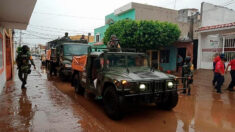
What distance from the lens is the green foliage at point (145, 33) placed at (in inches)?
471

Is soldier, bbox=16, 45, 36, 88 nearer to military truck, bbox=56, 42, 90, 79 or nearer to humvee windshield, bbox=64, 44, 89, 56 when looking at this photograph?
military truck, bbox=56, 42, 90, 79

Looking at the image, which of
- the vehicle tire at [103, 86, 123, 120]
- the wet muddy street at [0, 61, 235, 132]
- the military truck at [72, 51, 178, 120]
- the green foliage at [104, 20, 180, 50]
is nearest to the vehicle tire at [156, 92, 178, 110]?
the military truck at [72, 51, 178, 120]

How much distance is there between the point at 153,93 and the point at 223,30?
9758 mm

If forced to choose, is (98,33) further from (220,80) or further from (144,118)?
(144,118)

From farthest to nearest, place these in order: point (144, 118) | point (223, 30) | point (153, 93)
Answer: point (223, 30)
point (144, 118)
point (153, 93)

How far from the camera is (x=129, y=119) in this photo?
402cm

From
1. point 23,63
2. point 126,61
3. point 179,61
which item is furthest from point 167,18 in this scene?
point 23,63

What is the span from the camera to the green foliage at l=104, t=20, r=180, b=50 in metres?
12.0

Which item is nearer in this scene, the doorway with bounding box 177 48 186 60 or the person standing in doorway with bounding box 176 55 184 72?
the person standing in doorway with bounding box 176 55 184 72

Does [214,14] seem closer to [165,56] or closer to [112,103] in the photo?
[165,56]

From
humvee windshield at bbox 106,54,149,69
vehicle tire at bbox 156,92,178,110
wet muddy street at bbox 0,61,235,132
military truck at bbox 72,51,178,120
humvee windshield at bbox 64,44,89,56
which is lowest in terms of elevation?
wet muddy street at bbox 0,61,235,132

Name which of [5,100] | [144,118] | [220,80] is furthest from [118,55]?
[220,80]

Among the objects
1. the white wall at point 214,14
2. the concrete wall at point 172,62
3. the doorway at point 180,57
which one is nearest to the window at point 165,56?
the concrete wall at point 172,62

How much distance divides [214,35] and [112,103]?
37.7 ft
